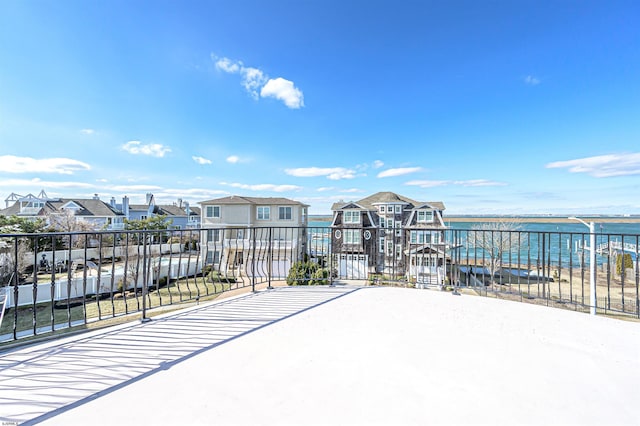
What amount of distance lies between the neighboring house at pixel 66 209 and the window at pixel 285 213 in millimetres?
15720

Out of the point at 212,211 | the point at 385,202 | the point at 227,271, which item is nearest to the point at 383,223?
the point at 385,202

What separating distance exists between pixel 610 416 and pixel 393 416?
3.40 feet

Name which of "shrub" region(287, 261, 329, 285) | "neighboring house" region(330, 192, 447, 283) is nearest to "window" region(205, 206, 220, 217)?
"neighboring house" region(330, 192, 447, 283)

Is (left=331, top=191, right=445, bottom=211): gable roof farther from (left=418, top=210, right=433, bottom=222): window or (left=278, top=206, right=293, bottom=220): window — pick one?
(left=278, top=206, right=293, bottom=220): window

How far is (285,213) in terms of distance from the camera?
690 inches

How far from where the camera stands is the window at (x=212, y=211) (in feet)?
56.5

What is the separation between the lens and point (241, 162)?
18.2 metres

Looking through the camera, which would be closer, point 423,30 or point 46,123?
point 423,30

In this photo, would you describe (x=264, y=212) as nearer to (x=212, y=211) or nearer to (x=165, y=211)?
(x=212, y=211)

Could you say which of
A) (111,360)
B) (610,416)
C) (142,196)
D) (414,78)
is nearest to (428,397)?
(610,416)

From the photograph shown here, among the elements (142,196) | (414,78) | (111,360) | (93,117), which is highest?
(414,78)

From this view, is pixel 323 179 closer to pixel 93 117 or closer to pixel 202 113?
pixel 202 113

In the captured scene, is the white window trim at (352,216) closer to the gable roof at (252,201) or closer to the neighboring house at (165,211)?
the gable roof at (252,201)

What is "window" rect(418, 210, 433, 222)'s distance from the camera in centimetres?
1630
